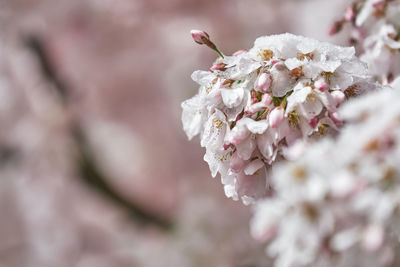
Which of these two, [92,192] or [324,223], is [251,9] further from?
[324,223]

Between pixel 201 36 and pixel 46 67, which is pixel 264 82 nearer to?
pixel 201 36

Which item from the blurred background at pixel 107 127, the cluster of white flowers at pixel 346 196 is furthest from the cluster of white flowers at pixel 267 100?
the blurred background at pixel 107 127

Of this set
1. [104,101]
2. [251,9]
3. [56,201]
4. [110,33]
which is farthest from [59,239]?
[251,9]

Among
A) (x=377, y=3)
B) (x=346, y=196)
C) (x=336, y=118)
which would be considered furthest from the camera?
(x=377, y=3)

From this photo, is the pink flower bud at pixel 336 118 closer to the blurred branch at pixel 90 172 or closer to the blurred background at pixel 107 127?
the blurred background at pixel 107 127

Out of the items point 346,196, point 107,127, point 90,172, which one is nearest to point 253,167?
point 346,196

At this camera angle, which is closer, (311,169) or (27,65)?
(311,169)
